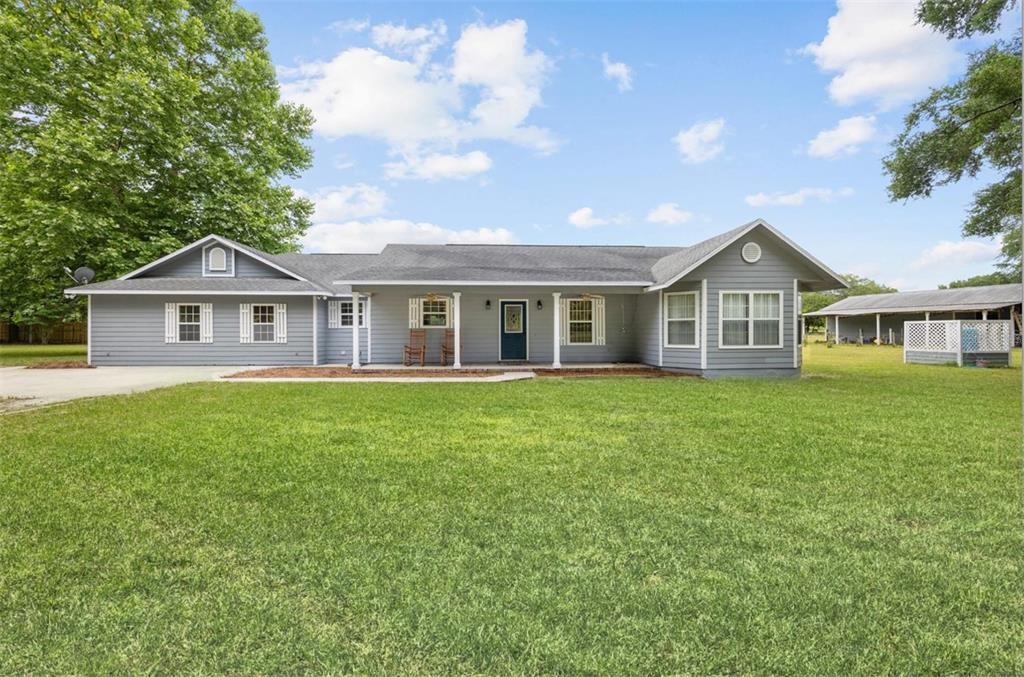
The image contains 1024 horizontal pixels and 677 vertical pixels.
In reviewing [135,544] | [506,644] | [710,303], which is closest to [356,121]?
[710,303]

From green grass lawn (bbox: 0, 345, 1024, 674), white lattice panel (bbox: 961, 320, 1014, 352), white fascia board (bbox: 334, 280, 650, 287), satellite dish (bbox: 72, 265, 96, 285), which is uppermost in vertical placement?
satellite dish (bbox: 72, 265, 96, 285)

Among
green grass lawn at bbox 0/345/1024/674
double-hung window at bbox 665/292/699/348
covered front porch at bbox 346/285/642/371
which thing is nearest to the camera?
green grass lawn at bbox 0/345/1024/674

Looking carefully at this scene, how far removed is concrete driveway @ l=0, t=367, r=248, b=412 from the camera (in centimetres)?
891

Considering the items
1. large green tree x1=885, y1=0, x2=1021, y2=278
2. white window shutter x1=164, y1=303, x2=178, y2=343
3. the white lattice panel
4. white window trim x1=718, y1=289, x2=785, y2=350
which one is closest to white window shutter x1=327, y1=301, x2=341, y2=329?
white window shutter x1=164, y1=303, x2=178, y2=343

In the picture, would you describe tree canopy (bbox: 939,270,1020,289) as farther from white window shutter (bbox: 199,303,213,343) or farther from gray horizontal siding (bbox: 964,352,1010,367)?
white window shutter (bbox: 199,303,213,343)

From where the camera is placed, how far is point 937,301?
96.2ft

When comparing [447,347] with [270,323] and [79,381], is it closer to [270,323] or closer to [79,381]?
[270,323]

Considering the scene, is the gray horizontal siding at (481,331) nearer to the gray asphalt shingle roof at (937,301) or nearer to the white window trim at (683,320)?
the white window trim at (683,320)

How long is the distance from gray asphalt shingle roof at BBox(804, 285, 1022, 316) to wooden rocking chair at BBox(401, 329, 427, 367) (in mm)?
26470

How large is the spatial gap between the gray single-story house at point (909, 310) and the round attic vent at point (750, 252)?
18731 mm

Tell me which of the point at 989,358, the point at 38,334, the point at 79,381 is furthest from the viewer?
the point at 38,334

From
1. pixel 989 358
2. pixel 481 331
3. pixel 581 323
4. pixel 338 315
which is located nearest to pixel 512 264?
pixel 481 331

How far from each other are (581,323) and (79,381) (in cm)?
1235

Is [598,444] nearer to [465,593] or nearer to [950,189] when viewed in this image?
[465,593]
